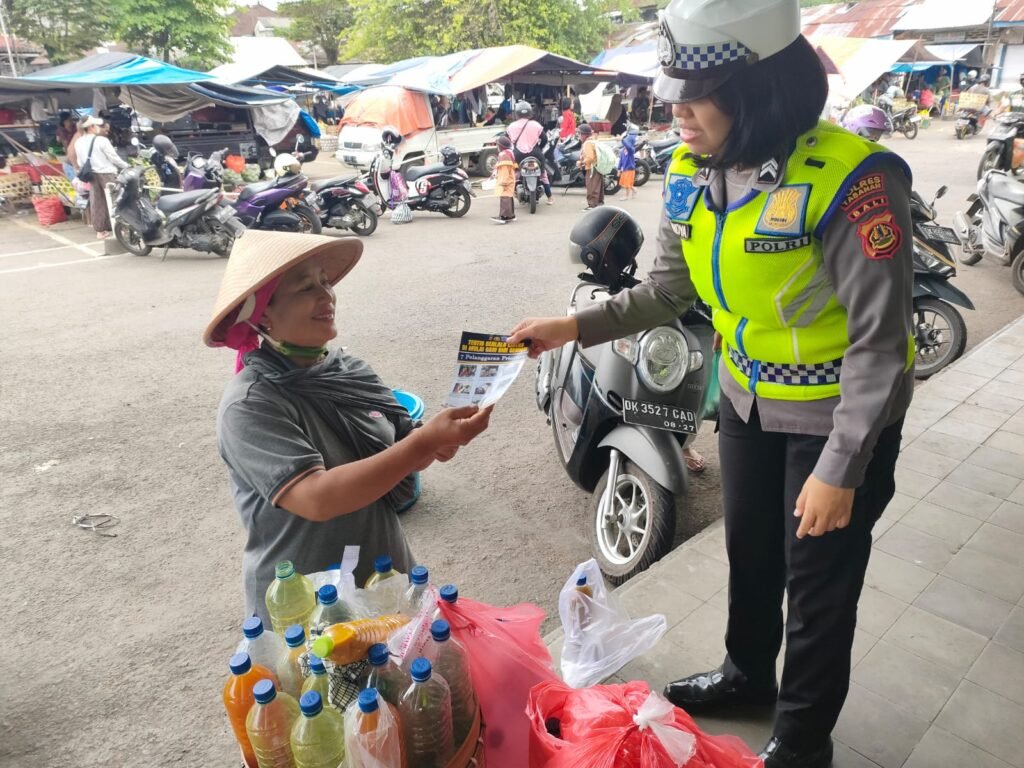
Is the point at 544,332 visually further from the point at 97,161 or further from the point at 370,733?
the point at 97,161

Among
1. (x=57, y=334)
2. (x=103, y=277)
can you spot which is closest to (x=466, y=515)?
(x=57, y=334)

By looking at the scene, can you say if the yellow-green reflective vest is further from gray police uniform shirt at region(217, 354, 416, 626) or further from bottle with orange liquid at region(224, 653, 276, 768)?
bottle with orange liquid at region(224, 653, 276, 768)

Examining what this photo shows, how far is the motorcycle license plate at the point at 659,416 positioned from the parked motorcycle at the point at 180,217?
7.11m

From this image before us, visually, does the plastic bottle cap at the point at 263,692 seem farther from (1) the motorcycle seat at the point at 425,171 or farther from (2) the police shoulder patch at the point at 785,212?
(1) the motorcycle seat at the point at 425,171

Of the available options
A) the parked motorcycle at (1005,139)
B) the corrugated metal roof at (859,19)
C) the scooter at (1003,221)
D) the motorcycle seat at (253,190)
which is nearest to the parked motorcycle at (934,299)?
the scooter at (1003,221)

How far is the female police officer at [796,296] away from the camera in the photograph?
1290 millimetres

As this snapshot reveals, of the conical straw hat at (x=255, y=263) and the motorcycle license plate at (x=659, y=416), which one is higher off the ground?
the conical straw hat at (x=255, y=263)

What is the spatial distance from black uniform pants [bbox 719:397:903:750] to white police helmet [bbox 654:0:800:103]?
75cm

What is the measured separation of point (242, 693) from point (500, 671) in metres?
0.48

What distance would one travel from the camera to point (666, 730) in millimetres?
1185

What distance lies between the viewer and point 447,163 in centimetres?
1189

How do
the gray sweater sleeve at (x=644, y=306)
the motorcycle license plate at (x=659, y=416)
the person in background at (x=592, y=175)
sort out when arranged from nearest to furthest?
the gray sweater sleeve at (x=644, y=306), the motorcycle license plate at (x=659, y=416), the person in background at (x=592, y=175)

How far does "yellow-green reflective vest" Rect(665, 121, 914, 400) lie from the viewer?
52.0 inches

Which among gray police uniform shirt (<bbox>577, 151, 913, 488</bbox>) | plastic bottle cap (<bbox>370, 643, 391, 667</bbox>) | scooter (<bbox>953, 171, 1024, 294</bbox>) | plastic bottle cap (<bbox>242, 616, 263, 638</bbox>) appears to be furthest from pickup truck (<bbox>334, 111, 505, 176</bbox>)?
plastic bottle cap (<bbox>370, 643, 391, 667</bbox>)
